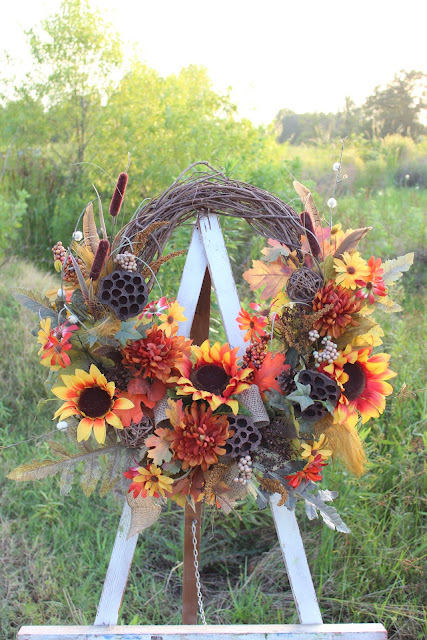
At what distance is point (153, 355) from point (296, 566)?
2.22ft

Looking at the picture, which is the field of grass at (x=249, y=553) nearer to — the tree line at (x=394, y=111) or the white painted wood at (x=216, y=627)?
the white painted wood at (x=216, y=627)

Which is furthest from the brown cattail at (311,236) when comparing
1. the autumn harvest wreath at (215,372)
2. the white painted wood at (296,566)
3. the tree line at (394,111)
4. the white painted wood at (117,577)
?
the tree line at (394,111)

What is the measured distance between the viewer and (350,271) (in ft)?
3.86

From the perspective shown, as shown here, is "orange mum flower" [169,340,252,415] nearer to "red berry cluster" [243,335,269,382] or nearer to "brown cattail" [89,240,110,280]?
"red berry cluster" [243,335,269,382]

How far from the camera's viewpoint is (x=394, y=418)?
237 centimetres

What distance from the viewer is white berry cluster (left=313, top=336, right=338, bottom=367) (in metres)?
1.17

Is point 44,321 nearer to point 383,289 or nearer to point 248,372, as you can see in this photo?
point 248,372

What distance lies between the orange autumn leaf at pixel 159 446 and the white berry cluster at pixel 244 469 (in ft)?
0.51

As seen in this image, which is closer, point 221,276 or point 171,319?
point 171,319

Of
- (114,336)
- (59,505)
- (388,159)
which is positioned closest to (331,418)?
(114,336)

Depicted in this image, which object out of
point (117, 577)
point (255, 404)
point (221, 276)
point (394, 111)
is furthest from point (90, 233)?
point (394, 111)

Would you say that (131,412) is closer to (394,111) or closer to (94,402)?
(94,402)

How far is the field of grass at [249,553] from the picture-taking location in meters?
1.98

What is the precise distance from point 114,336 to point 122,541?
579 millimetres
